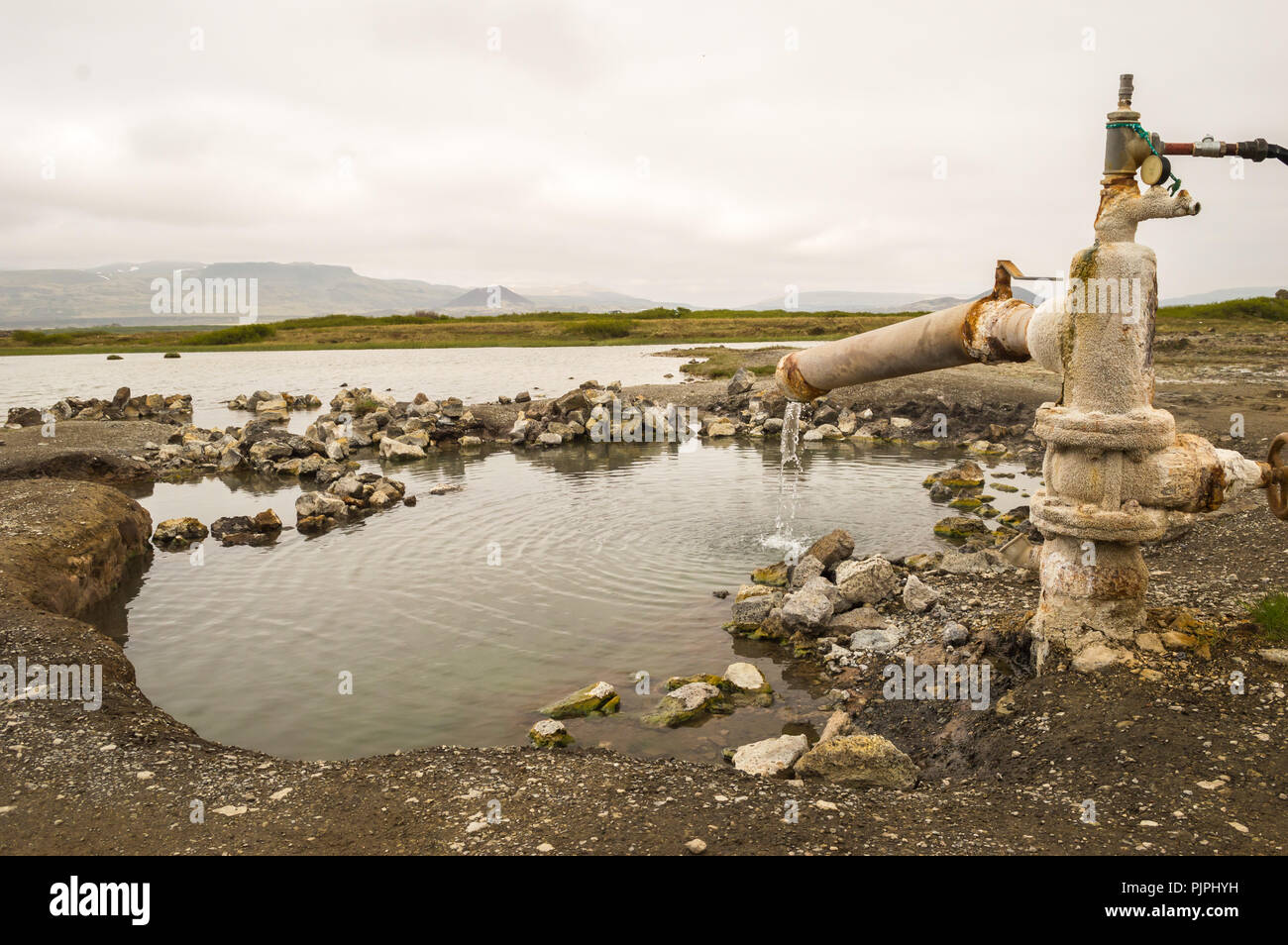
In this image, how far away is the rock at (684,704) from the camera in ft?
31.8

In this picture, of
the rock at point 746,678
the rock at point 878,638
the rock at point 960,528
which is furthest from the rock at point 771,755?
the rock at point 960,528

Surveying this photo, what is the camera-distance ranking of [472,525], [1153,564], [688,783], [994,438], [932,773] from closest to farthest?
1. [688,783]
2. [932,773]
3. [1153,564]
4. [472,525]
5. [994,438]

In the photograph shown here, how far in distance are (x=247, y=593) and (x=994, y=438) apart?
23136mm

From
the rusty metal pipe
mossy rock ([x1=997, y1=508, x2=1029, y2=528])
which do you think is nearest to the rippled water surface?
mossy rock ([x1=997, y1=508, x2=1029, y2=528])

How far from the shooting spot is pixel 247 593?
49.0 feet

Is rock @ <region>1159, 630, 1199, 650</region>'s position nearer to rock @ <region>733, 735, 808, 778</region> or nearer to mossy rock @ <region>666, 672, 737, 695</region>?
rock @ <region>733, 735, 808, 778</region>

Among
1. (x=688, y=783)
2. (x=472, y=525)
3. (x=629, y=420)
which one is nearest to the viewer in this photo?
(x=688, y=783)

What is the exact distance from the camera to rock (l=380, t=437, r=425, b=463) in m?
29.4

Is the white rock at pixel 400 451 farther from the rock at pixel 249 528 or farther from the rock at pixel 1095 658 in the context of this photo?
the rock at pixel 1095 658

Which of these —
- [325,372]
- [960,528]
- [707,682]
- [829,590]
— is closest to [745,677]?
[707,682]

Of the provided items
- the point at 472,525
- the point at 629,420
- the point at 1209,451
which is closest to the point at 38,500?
the point at 472,525

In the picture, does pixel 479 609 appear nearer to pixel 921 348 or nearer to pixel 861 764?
pixel 861 764

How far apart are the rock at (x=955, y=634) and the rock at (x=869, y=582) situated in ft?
6.61

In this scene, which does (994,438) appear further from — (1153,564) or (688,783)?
(688,783)
